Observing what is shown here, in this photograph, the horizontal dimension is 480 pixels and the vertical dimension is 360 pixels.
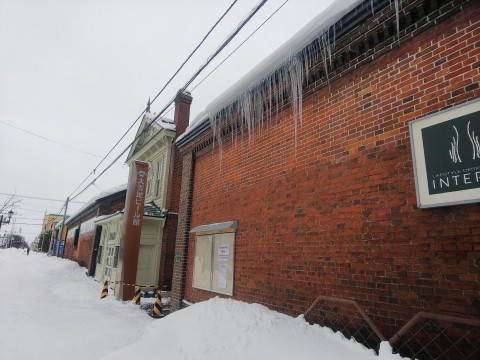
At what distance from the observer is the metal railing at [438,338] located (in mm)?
3031

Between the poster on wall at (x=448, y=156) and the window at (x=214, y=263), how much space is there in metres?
4.29

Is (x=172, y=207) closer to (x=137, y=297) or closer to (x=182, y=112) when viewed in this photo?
(x=137, y=297)

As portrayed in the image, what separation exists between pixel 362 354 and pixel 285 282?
2.01m

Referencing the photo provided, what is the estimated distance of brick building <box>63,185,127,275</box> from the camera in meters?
19.9

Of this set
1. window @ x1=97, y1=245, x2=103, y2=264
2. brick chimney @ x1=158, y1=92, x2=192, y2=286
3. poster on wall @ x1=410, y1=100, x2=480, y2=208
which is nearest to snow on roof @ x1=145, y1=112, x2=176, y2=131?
brick chimney @ x1=158, y1=92, x2=192, y2=286

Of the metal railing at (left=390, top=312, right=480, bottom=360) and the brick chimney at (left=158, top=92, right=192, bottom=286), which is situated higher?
the brick chimney at (left=158, top=92, right=192, bottom=286)

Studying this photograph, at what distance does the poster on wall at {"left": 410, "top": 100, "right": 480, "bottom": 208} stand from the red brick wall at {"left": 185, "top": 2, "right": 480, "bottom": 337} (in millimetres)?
127

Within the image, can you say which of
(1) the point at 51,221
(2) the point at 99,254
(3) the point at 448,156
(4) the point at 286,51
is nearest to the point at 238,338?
(3) the point at 448,156

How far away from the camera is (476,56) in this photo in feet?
11.3

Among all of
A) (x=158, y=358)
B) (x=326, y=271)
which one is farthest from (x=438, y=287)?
(x=158, y=358)

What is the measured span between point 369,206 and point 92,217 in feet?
75.1

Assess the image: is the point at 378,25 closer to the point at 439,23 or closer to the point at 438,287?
the point at 439,23

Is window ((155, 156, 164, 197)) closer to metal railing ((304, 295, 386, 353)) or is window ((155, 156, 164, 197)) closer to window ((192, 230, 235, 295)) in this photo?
window ((192, 230, 235, 295))

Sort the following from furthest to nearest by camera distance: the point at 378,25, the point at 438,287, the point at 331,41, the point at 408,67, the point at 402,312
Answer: the point at 331,41 < the point at 378,25 < the point at 408,67 < the point at 402,312 < the point at 438,287
